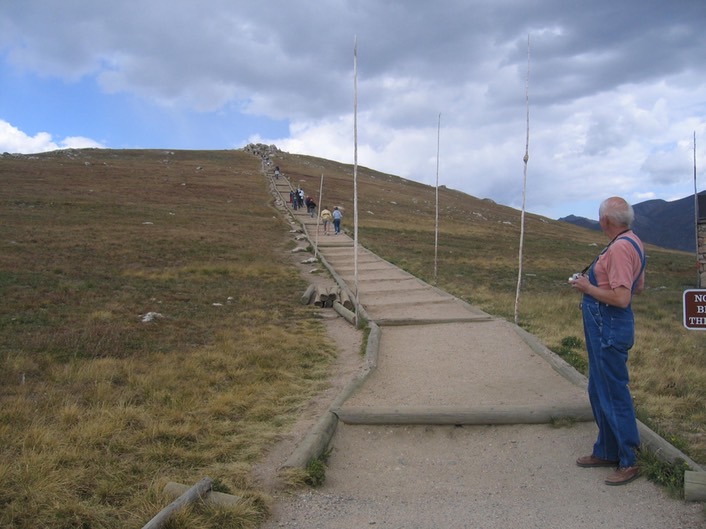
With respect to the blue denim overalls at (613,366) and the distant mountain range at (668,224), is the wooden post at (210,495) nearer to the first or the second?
the blue denim overalls at (613,366)

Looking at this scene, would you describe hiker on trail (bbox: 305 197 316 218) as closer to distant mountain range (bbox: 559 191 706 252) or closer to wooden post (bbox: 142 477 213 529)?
wooden post (bbox: 142 477 213 529)

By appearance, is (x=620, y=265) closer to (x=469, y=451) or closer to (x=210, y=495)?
(x=469, y=451)

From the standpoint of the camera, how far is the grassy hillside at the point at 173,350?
458 centimetres

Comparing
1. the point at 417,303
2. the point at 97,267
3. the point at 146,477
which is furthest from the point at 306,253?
the point at 146,477

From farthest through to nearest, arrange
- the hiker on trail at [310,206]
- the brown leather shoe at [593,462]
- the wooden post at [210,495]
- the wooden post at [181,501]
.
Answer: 1. the hiker on trail at [310,206]
2. the brown leather shoe at [593,462]
3. the wooden post at [210,495]
4. the wooden post at [181,501]

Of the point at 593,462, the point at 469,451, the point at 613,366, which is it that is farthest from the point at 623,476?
the point at 469,451

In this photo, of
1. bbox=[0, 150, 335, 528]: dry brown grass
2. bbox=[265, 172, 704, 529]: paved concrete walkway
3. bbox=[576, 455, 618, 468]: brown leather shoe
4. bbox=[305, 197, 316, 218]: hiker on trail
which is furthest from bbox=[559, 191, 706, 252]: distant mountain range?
bbox=[576, 455, 618, 468]: brown leather shoe

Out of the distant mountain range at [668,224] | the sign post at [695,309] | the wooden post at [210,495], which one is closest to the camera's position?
the sign post at [695,309]

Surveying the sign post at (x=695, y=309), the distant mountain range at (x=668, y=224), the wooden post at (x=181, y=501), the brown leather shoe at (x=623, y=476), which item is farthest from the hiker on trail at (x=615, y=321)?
the distant mountain range at (x=668, y=224)

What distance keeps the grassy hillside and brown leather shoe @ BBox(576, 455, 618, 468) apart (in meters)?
0.75

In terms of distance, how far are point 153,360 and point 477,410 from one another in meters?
4.98

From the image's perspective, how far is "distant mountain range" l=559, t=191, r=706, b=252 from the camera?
82938mm

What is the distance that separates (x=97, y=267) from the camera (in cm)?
1708

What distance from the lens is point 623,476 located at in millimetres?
4648
